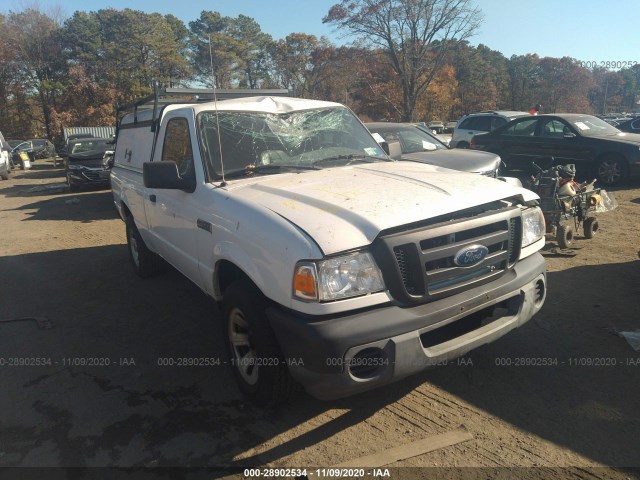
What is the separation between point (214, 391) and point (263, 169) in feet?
5.59

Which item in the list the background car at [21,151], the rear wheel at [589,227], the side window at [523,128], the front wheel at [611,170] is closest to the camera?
the rear wheel at [589,227]

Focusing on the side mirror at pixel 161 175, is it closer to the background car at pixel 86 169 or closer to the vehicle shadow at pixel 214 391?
the vehicle shadow at pixel 214 391

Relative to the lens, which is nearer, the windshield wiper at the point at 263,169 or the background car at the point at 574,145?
the windshield wiper at the point at 263,169

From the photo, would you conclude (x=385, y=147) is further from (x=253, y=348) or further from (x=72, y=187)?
(x=72, y=187)

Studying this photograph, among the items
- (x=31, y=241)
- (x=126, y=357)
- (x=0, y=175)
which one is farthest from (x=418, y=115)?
(x=126, y=357)

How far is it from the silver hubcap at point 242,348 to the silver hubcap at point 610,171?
33.7 feet

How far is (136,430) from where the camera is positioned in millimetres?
2994

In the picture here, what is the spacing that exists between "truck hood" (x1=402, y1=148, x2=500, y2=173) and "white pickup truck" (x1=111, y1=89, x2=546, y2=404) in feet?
11.5

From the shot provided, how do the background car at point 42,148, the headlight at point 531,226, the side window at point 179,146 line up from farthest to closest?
the background car at point 42,148 → the side window at point 179,146 → the headlight at point 531,226

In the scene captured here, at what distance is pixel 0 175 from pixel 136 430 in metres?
21.7

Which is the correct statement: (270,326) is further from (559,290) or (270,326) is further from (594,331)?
(559,290)

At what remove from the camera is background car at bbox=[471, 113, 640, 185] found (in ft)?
34.0

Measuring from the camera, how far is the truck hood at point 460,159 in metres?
7.17

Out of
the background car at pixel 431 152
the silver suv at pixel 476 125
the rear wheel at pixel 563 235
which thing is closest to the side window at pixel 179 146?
the background car at pixel 431 152
